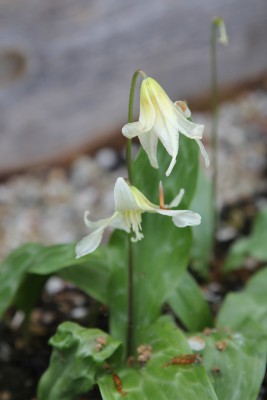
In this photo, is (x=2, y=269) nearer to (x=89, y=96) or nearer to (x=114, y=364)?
(x=114, y=364)

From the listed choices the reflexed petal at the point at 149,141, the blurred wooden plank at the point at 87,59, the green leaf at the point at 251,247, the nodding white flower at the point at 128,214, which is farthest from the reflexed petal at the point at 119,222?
the blurred wooden plank at the point at 87,59

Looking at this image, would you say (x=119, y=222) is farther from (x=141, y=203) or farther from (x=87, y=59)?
(x=87, y=59)

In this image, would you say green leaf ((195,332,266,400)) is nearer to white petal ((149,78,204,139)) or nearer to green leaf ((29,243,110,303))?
green leaf ((29,243,110,303))

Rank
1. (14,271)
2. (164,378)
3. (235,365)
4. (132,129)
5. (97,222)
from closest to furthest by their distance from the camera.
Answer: (132,129), (97,222), (164,378), (235,365), (14,271)

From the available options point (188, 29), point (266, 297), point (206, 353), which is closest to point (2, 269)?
point (206, 353)

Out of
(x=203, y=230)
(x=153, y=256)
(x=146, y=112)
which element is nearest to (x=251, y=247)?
(x=203, y=230)

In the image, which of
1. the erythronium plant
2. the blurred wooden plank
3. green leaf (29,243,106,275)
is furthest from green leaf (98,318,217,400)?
the blurred wooden plank
